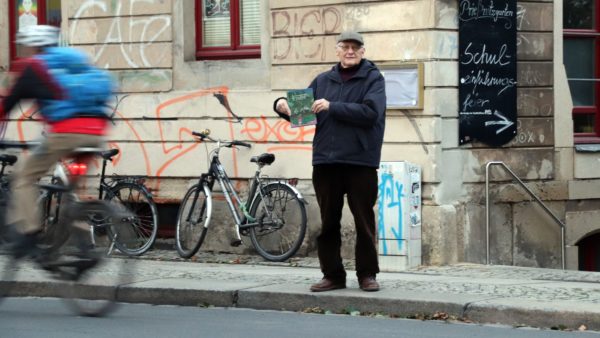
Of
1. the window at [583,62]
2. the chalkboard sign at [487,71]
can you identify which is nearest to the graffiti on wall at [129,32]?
the chalkboard sign at [487,71]

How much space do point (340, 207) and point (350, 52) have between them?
49.0 inches

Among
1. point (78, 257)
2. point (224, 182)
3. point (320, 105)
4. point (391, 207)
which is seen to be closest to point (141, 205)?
point (224, 182)

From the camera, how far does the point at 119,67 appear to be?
49.3 ft

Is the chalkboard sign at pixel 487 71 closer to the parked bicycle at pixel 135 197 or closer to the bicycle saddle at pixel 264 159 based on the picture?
the bicycle saddle at pixel 264 159

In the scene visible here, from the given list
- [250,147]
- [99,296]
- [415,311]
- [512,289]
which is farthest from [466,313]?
[250,147]

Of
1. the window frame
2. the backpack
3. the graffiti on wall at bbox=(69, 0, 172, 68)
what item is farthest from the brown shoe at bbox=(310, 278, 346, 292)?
the window frame

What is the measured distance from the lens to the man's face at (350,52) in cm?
1012

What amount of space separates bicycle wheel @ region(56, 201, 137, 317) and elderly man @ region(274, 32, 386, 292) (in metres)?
1.86

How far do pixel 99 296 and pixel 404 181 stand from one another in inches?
166

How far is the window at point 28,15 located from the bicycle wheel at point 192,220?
3.35 metres

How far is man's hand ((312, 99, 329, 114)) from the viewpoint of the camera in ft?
32.6

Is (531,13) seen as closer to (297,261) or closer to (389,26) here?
(389,26)

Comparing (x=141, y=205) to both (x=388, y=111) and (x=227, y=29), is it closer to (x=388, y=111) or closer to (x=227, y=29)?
(x=227, y=29)

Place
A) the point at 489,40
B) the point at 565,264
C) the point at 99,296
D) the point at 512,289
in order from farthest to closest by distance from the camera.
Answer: the point at 565,264 → the point at 489,40 → the point at 512,289 → the point at 99,296
